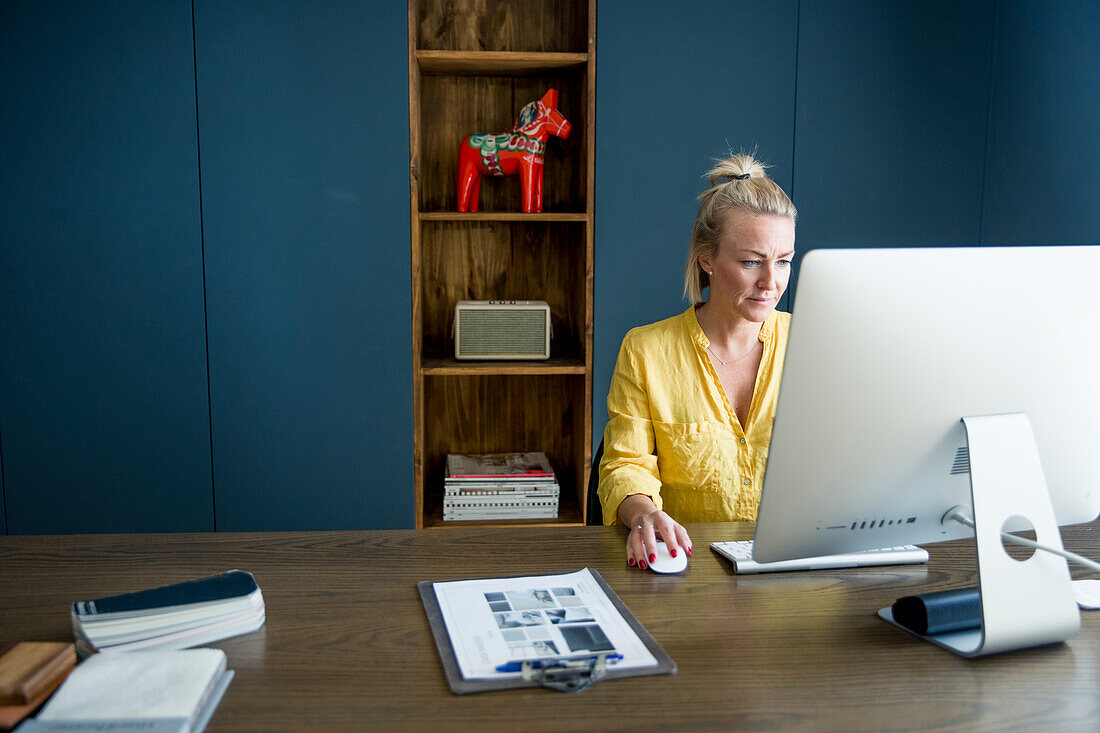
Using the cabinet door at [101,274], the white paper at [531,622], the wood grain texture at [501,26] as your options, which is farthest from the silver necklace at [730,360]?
the cabinet door at [101,274]

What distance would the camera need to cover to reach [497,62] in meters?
2.77

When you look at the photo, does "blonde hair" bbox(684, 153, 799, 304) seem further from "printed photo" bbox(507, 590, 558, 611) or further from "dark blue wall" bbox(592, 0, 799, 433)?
"printed photo" bbox(507, 590, 558, 611)

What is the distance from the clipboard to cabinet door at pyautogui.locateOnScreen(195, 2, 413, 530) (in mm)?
1654

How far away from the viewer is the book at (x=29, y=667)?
0.89 m

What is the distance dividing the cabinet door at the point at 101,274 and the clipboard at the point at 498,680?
1.85 m

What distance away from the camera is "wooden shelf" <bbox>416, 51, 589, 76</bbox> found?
270cm

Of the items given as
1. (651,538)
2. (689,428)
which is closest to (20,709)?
(651,538)

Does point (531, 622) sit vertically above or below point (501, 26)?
below

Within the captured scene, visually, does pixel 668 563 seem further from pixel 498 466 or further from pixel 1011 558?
pixel 498 466

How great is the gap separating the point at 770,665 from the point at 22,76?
2702 mm

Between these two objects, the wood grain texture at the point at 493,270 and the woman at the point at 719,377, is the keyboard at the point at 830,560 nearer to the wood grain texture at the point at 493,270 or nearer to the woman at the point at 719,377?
the woman at the point at 719,377

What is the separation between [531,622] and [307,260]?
1.90m

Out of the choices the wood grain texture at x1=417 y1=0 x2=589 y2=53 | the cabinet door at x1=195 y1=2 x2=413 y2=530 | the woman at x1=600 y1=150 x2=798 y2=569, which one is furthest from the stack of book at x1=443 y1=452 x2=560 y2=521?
the wood grain texture at x1=417 y1=0 x2=589 y2=53

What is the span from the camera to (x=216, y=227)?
8.89 ft
